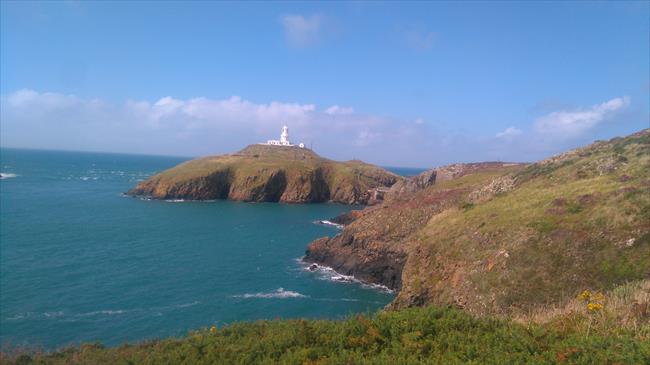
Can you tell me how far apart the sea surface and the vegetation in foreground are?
13.4 ft

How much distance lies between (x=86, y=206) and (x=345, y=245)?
58757 millimetres

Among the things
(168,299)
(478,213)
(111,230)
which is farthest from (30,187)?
(478,213)

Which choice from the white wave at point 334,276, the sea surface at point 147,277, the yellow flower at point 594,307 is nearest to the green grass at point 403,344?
the yellow flower at point 594,307

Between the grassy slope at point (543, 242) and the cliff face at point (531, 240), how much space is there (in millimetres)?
73

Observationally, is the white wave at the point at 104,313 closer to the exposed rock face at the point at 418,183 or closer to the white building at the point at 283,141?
the exposed rock face at the point at 418,183

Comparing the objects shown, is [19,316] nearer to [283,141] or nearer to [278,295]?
[278,295]

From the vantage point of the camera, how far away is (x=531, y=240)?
1089 inches

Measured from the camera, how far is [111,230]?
206ft

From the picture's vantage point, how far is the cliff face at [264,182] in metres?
110

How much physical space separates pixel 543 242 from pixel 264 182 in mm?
90505

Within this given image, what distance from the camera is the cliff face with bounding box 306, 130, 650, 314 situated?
2356 centimetres

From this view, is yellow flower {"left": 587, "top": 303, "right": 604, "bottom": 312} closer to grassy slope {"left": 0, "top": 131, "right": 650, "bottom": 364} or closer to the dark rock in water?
grassy slope {"left": 0, "top": 131, "right": 650, "bottom": 364}

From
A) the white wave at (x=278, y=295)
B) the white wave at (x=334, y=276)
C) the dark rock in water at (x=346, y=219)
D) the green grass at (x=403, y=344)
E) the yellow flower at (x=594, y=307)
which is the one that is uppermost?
the yellow flower at (x=594, y=307)

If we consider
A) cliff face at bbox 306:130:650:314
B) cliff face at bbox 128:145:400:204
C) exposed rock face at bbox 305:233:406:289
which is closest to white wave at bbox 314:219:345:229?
exposed rock face at bbox 305:233:406:289
